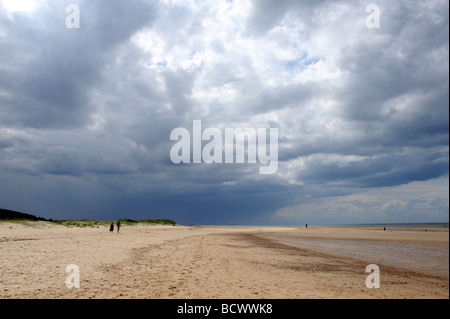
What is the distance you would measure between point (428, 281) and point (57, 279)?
2110 centimetres

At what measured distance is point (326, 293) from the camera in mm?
12883

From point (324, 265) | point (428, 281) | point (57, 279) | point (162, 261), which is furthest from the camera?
point (324, 265)
